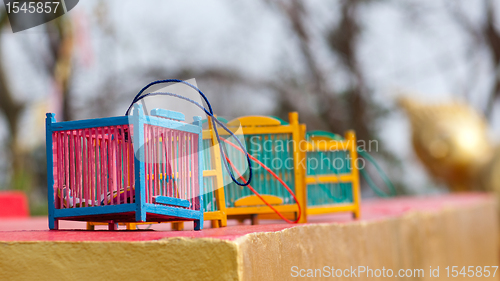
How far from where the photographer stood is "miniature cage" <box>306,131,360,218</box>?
4241 millimetres

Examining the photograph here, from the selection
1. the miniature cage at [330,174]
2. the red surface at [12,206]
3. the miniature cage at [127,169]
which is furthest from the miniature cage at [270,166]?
the red surface at [12,206]

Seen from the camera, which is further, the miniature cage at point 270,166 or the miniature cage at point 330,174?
the miniature cage at point 330,174

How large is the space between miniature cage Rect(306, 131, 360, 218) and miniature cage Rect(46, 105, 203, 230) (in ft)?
4.39

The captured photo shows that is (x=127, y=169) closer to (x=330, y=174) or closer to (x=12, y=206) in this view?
(x=330, y=174)

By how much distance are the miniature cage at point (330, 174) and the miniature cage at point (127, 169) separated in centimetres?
134

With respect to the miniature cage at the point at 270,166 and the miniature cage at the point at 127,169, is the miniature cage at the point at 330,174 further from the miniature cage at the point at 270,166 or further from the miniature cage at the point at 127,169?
the miniature cage at the point at 127,169

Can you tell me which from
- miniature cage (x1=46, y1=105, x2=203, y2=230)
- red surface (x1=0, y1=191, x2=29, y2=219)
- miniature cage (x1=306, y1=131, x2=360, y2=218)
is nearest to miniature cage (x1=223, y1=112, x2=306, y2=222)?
miniature cage (x1=306, y1=131, x2=360, y2=218)

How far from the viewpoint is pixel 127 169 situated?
2830mm

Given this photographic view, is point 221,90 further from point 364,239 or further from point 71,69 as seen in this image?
point 364,239

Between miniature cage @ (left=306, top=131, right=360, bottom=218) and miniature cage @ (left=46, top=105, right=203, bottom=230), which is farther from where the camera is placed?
miniature cage @ (left=306, top=131, right=360, bottom=218)

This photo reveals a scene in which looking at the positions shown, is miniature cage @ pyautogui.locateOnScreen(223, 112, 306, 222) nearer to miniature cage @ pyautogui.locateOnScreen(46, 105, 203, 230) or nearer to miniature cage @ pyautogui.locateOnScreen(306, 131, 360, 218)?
miniature cage @ pyautogui.locateOnScreen(306, 131, 360, 218)

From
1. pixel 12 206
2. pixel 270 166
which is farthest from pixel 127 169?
pixel 12 206

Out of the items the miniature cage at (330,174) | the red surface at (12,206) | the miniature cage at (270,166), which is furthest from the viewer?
the red surface at (12,206)

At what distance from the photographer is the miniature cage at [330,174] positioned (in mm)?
4241
